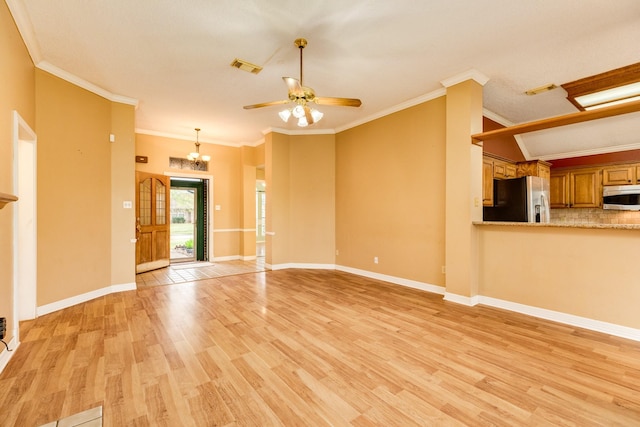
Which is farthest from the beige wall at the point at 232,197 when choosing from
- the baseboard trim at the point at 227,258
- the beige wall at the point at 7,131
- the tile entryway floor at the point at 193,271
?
the beige wall at the point at 7,131

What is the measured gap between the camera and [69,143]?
375 centimetres

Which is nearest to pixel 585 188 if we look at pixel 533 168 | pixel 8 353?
pixel 533 168

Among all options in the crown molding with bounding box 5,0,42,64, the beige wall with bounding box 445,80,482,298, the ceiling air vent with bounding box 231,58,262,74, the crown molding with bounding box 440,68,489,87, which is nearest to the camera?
the crown molding with bounding box 5,0,42,64

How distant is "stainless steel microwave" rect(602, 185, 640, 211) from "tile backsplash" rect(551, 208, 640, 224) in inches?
10.6

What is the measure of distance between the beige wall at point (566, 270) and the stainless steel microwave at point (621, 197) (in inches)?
123

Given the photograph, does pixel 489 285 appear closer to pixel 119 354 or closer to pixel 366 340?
pixel 366 340

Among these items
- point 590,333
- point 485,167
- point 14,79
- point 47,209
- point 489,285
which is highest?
point 14,79

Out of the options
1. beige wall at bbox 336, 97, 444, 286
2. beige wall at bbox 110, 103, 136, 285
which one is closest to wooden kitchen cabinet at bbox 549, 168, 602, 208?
beige wall at bbox 336, 97, 444, 286

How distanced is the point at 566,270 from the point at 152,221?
7142mm

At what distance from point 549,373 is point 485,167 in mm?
3139

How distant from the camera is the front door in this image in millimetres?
5798

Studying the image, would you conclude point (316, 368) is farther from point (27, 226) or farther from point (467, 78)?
point (467, 78)

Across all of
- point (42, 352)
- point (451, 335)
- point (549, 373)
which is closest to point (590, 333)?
point (549, 373)

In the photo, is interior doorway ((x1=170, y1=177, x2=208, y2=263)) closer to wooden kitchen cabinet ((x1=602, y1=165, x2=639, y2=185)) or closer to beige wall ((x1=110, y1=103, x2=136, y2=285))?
beige wall ((x1=110, y1=103, x2=136, y2=285))
